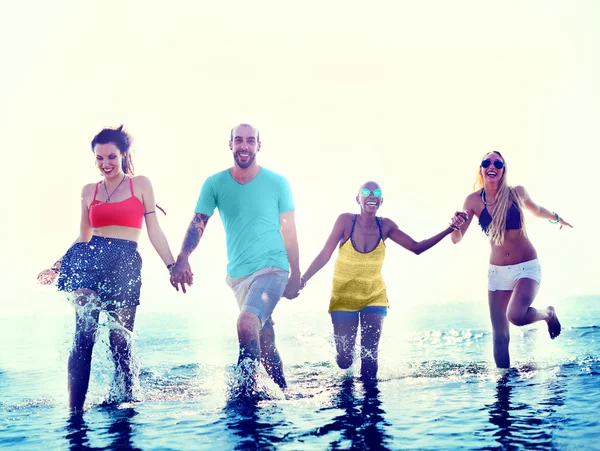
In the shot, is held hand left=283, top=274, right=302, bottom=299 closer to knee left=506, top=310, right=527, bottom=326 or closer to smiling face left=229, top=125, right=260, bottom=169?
smiling face left=229, top=125, right=260, bottom=169

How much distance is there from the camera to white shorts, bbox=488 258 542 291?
7.82 meters

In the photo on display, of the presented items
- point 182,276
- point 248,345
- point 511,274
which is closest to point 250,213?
point 182,276

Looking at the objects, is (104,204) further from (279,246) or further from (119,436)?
(119,436)

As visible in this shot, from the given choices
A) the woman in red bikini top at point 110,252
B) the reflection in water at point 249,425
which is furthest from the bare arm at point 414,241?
the woman in red bikini top at point 110,252

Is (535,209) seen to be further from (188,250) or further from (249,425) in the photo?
(249,425)

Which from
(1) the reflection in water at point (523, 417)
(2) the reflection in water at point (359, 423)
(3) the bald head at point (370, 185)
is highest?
(3) the bald head at point (370, 185)

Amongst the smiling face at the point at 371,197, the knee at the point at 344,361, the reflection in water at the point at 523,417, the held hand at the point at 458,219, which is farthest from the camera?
the knee at the point at 344,361

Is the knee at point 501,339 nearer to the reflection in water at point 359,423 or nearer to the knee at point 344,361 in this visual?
the knee at point 344,361

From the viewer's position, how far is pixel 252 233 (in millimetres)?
6410

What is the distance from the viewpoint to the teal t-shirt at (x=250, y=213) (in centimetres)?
640

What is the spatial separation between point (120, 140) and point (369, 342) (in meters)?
3.99

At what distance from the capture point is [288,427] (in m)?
5.12

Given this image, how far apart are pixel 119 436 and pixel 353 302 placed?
12.5ft

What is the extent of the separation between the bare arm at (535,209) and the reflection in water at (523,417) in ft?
7.42
